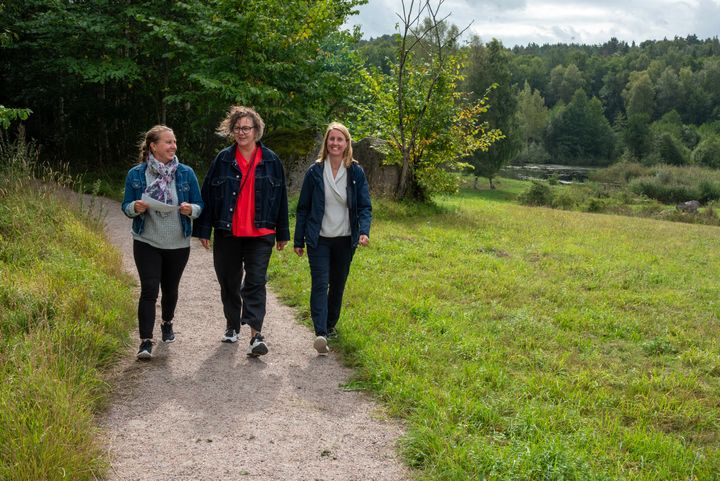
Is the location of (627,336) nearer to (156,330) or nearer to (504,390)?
(504,390)

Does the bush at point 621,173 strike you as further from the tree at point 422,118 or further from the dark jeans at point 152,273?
the dark jeans at point 152,273

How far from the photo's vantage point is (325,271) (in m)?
5.47

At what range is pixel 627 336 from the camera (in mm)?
6312

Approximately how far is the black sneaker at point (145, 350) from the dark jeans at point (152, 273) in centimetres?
4

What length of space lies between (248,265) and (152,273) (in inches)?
30.7

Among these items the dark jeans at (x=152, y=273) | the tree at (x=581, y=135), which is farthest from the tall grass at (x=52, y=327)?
the tree at (x=581, y=135)

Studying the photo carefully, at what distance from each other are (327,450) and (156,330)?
9.26 ft

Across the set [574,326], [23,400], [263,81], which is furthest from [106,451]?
[263,81]

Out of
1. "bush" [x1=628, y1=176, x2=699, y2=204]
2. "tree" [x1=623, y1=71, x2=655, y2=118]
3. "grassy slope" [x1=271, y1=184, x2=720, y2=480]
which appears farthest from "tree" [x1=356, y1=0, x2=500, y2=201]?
"tree" [x1=623, y1=71, x2=655, y2=118]

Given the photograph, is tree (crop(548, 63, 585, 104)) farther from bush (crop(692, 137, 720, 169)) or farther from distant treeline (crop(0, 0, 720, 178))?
distant treeline (crop(0, 0, 720, 178))

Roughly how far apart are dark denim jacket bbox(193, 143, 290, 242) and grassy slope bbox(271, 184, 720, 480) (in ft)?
4.47

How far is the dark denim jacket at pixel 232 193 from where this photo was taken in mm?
5168

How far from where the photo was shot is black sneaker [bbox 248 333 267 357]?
17.1ft

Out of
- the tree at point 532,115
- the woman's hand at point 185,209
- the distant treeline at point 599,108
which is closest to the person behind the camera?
the woman's hand at point 185,209
